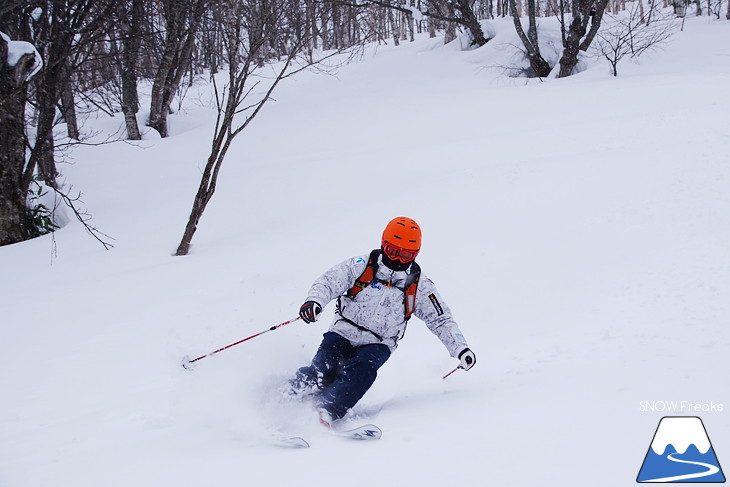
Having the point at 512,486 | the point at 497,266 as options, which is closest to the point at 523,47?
the point at 497,266

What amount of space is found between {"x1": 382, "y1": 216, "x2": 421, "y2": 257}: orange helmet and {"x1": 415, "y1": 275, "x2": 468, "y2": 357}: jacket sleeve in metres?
0.35

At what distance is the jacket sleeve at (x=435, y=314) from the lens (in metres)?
4.32

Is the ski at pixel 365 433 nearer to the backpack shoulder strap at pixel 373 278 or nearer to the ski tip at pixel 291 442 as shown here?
the ski tip at pixel 291 442

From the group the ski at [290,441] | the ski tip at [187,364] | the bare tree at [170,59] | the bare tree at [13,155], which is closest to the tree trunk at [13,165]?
the bare tree at [13,155]

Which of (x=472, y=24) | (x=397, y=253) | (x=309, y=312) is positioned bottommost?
(x=309, y=312)

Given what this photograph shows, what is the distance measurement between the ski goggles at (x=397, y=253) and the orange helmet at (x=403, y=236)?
0.02m

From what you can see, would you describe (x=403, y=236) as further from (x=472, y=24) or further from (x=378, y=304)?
(x=472, y=24)

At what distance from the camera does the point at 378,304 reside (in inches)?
168

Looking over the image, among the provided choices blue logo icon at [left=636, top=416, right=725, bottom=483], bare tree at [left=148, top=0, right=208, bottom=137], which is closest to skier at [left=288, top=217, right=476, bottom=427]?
blue logo icon at [left=636, top=416, right=725, bottom=483]

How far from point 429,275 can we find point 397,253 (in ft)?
8.34

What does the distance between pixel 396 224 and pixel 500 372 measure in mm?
1370

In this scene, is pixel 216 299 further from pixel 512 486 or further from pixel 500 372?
pixel 512 486

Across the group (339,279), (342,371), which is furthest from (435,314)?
(342,371)

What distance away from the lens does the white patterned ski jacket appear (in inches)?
168
